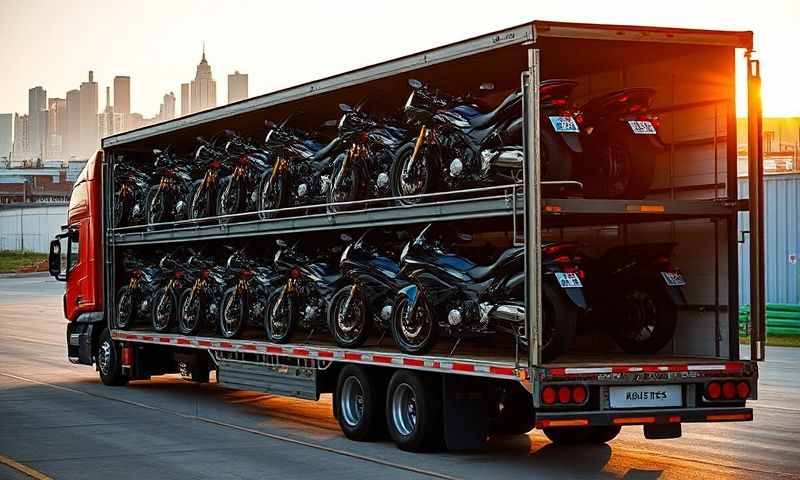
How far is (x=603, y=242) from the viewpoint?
42.4 ft

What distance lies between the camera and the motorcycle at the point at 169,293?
18.7 metres

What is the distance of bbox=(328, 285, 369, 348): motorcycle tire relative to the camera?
44.4ft

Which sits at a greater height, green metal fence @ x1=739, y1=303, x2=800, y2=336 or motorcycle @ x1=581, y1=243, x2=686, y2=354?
motorcycle @ x1=581, y1=243, x2=686, y2=354

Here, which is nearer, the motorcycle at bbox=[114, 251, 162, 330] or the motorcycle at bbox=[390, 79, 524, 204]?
the motorcycle at bbox=[390, 79, 524, 204]

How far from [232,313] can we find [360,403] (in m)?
4.06

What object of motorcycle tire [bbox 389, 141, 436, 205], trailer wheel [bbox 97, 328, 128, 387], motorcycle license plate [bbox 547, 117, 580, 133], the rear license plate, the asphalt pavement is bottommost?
the asphalt pavement

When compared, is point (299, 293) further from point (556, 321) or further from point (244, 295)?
point (556, 321)

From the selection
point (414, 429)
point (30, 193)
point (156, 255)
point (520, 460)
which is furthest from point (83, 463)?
point (30, 193)

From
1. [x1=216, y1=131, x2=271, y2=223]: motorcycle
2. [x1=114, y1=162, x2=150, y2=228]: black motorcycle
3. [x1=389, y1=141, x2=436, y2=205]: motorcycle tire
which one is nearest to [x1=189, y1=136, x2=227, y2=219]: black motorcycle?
[x1=216, y1=131, x2=271, y2=223]: motorcycle

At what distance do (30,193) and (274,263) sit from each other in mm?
145788

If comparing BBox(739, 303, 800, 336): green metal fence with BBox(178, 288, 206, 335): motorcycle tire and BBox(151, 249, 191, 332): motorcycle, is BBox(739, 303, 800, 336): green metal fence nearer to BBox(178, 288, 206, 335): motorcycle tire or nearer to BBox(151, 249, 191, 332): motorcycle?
BBox(151, 249, 191, 332): motorcycle

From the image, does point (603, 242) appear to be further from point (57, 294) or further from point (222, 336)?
point (57, 294)

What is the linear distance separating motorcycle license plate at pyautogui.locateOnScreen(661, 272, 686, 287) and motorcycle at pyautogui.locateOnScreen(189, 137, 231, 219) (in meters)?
7.60

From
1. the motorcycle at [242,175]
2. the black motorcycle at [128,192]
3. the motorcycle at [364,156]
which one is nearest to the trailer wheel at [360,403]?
the motorcycle at [364,156]
